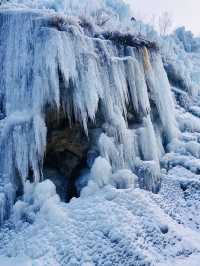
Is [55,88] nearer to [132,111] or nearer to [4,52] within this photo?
[4,52]

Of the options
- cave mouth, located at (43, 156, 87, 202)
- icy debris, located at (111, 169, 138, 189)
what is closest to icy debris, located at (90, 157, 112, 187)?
icy debris, located at (111, 169, 138, 189)

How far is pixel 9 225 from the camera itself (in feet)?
39.5

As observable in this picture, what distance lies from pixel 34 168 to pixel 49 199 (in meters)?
1.04

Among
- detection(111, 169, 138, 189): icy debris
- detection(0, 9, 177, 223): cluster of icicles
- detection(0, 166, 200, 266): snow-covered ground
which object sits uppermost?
detection(0, 9, 177, 223): cluster of icicles

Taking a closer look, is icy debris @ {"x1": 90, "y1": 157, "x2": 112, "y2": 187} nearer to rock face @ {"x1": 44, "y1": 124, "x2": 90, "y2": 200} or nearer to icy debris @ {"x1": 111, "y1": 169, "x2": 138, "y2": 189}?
icy debris @ {"x1": 111, "y1": 169, "x2": 138, "y2": 189}

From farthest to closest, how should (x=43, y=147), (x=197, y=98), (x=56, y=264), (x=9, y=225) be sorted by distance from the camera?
(x=197, y=98) → (x=43, y=147) → (x=9, y=225) → (x=56, y=264)

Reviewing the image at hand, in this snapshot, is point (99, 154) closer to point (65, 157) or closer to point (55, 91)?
point (65, 157)

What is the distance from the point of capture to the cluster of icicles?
1264cm

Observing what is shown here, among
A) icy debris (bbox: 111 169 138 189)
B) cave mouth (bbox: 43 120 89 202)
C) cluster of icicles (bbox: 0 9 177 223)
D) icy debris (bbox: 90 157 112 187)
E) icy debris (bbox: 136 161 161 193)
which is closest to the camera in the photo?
cluster of icicles (bbox: 0 9 177 223)

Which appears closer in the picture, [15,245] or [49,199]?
[15,245]

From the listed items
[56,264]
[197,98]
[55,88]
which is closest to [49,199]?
[56,264]

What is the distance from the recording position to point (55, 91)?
12.9 metres

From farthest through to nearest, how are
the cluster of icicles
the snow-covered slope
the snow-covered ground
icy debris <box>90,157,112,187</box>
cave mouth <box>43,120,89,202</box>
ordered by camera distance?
cave mouth <box>43,120,89,202</box>
icy debris <box>90,157,112,187</box>
the cluster of icicles
the snow-covered slope
the snow-covered ground

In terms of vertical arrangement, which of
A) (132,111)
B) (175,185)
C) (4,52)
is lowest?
(175,185)
